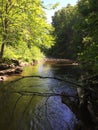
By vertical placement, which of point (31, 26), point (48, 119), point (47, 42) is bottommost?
point (48, 119)

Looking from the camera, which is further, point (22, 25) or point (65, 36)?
point (65, 36)

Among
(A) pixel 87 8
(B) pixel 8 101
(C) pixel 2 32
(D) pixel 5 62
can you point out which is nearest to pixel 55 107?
(B) pixel 8 101

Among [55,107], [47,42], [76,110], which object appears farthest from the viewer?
[47,42]

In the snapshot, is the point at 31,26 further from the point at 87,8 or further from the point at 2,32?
the point at 87,8

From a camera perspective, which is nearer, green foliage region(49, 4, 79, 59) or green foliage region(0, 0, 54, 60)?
green foliage region(0, 0, 54, 60)

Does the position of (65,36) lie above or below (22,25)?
above

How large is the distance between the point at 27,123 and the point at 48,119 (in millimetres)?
1088

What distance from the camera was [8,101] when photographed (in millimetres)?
14609

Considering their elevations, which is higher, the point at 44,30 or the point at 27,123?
the point at 44,30

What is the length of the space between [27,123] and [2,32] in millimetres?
15812

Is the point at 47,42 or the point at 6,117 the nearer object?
the point at 6,117

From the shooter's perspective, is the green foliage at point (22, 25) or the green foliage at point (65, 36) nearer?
the green foliage at point (22, 25)

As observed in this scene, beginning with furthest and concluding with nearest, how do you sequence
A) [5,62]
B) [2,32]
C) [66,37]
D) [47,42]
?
1. [66,37]
2. [5,62]
3. [47,42]
4. [2,32]

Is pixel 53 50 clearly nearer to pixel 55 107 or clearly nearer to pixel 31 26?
pixel 31 26
